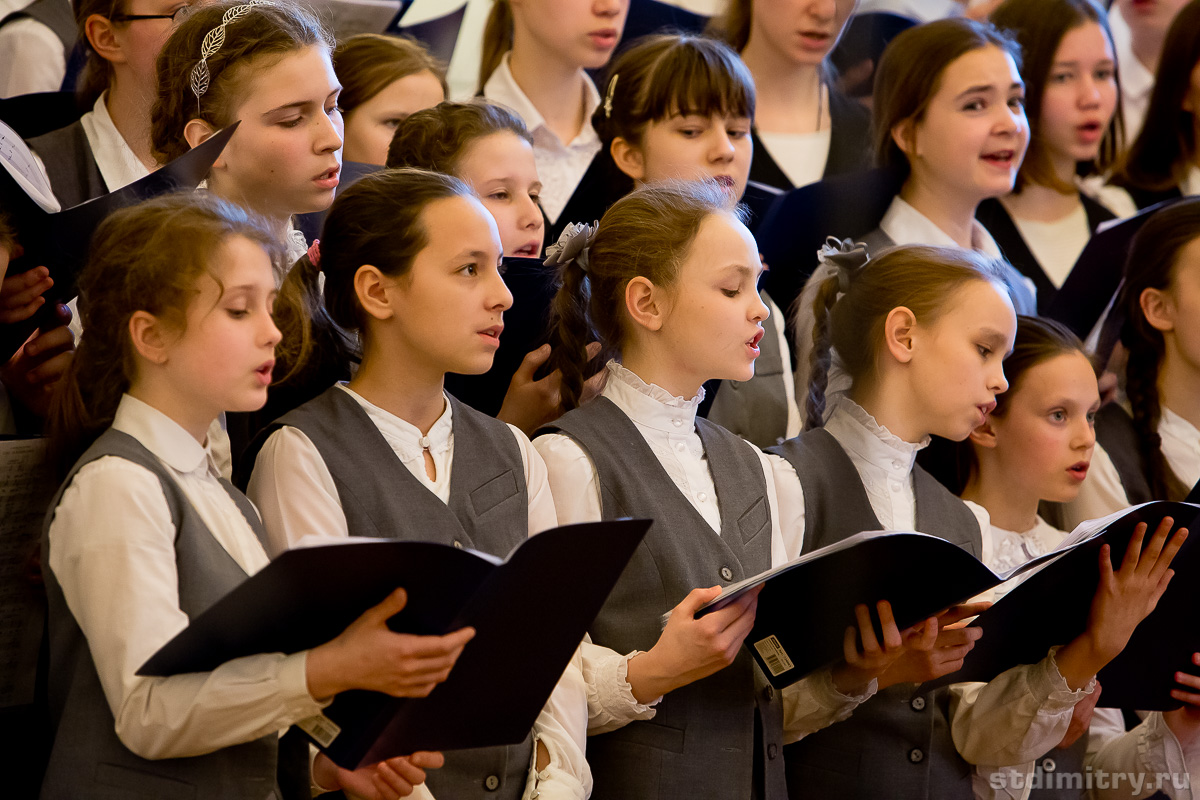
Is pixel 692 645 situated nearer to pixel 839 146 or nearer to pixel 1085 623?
pixel 1085 623

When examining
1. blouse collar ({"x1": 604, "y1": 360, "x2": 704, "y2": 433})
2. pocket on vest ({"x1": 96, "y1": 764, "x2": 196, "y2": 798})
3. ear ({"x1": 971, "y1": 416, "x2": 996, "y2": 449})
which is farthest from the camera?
ear ({"x1": 971, "y1": 416, "x2": 996, "y2": 449})

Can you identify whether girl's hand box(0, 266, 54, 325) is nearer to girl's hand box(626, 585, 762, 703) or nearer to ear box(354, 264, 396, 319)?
ear box(354, 264, 396, 319)

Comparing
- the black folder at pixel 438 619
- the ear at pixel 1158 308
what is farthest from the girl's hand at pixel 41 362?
the ear at pixel 1158 308

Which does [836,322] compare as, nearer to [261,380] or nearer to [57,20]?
[261,380]

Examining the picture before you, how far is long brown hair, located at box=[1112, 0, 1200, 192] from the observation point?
11.3 ft

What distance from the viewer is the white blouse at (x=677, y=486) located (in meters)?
1.76

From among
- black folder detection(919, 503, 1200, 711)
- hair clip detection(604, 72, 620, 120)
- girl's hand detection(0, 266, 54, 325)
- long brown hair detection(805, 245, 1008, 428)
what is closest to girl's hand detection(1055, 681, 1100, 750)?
black folder detection(919, 503, 1200, 711)

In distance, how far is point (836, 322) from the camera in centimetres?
228

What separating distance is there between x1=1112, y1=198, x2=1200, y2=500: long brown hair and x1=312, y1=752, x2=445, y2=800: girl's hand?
173cm

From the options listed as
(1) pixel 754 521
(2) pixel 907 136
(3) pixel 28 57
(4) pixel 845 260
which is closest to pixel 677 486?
(1) pixel 754 521

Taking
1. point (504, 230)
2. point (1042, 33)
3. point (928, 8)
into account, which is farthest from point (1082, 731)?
point (928, 8)

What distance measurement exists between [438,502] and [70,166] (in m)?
0.99

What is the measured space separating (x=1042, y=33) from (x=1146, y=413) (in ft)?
3.86

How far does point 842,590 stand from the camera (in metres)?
1.67
